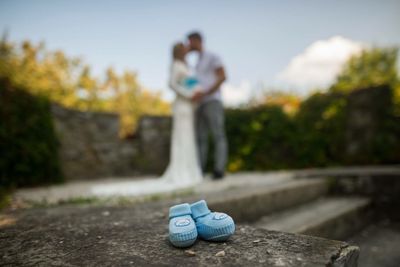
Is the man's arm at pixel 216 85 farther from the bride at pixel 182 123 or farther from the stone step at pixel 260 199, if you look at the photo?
the stone step at pixel 260 199

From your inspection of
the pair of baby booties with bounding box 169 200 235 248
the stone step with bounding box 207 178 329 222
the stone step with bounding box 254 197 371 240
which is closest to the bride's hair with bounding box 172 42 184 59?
the stone step with bounding box 207 178 329 222

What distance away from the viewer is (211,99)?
12.3ft

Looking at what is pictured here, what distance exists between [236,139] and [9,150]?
3.57 metres

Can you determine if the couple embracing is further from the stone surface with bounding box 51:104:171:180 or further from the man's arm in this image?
the stone surface with bounding box 51:104:171:180

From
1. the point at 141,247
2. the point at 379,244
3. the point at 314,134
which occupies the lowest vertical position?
the point at 379,244

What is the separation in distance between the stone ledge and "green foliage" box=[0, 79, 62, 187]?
2079mm

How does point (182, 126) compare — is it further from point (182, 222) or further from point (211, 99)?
point (182, 222)

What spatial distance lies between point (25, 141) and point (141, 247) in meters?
2.92

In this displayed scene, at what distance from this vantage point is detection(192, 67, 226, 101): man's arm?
145 inches

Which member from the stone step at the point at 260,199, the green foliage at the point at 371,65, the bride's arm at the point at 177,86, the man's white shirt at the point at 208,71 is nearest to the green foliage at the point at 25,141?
the bride's arm at the point at 177,86

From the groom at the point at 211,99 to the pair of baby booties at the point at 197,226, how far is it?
254 cm

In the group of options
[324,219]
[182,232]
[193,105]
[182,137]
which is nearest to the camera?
[182,232]

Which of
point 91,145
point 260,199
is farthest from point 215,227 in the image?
point 91,145

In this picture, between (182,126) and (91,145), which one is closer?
(182,126)
